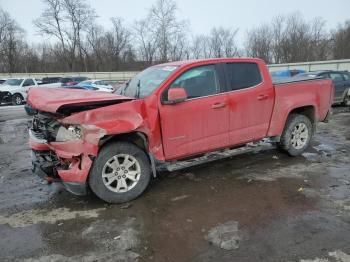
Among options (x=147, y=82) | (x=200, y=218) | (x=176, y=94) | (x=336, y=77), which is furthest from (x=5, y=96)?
(x=200, y=218)

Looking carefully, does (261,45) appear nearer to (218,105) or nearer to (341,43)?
(341,43)

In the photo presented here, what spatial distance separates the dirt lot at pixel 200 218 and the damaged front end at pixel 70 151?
0.45 meters

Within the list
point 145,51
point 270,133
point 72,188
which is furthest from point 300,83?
point 145,51

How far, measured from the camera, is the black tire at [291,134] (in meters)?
6.36

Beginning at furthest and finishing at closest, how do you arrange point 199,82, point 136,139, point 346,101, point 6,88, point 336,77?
point 6,88
point 346,101
point 336,77
point 199,82
point 136,139

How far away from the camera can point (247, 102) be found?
18.3 ft

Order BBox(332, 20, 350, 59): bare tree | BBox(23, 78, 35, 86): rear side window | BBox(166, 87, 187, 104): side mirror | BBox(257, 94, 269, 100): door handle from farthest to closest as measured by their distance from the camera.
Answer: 1. BBox(332, 20, 350, 59): bare tree
2. BBox(23, 78, 35, 86): rear side window
3. BBox(257, 94, 269, 100): door handle
4. BBox(166, 87, 187, 104): side mirror

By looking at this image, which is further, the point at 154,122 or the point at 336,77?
the point at 336,77

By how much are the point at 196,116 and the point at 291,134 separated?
7.67ft

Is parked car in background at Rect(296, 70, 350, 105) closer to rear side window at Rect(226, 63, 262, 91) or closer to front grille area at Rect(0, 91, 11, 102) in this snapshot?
rear side window at Rect(226, 63, 262, 91)

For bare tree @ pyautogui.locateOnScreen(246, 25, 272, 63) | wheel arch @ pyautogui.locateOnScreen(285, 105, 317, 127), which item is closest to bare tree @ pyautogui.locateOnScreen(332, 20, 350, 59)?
bare tree @ pyautogui.locateOnScreen(246, 25, 272, 63)

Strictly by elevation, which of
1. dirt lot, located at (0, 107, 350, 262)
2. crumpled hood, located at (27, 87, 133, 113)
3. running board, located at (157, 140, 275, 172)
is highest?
crumpled hood, located at (27, 87, 133, 113)

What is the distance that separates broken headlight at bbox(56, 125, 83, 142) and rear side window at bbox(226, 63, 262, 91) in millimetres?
2459

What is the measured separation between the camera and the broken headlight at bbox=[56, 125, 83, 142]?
A: 429 centimetres
